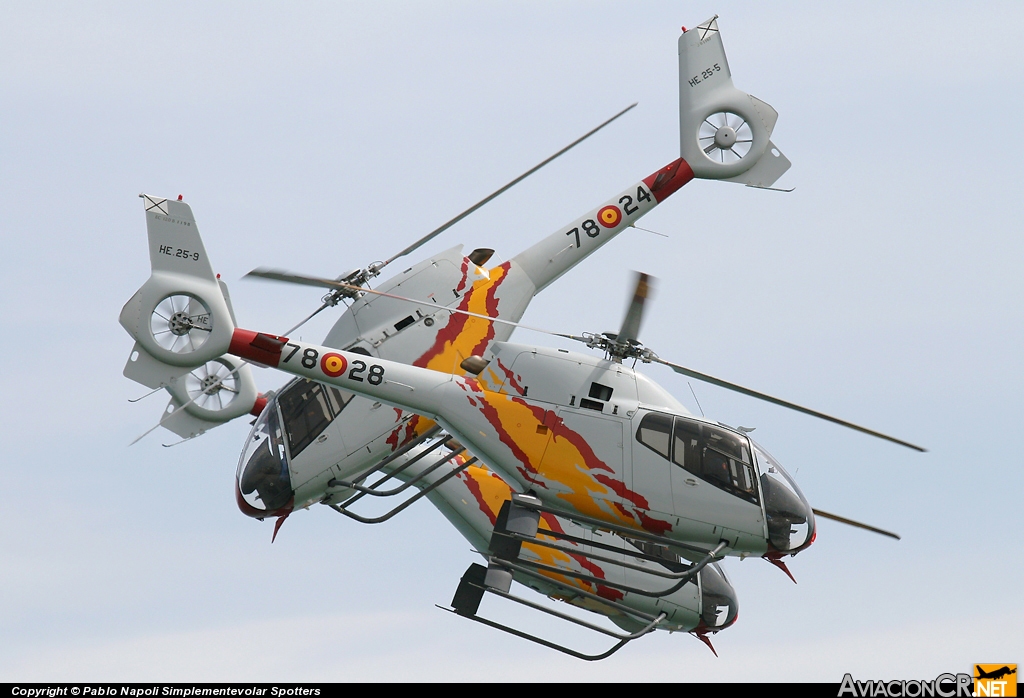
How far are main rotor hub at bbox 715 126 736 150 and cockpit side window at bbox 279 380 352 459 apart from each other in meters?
9.43

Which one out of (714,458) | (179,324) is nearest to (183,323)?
(179,324)

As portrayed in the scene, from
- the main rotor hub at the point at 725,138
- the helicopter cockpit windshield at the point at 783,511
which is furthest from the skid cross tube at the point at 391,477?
the main rotor hub at the point at 725,138

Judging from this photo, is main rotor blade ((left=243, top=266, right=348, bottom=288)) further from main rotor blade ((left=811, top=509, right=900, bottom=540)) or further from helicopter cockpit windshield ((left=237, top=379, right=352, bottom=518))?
main rotor blade ((left=811, top=509, right=900, bottom=540))

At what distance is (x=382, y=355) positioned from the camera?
83.1 feet

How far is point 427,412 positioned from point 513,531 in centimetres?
233

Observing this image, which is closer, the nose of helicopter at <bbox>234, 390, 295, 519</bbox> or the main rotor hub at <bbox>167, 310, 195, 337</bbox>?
the main rotor hub at <bbox>167, 310, 195, 337</bbox>

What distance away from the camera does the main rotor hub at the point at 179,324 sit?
2172 centimetres

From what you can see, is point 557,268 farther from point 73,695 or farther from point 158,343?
point 73,695

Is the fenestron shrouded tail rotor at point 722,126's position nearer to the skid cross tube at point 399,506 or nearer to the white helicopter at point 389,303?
the white helicopter at point 389,303

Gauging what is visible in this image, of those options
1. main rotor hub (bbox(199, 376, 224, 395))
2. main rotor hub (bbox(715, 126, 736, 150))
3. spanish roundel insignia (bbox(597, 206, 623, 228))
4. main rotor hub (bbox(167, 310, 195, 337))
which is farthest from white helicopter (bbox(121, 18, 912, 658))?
main rotor hub (bbox(715, 126, 736, 150))

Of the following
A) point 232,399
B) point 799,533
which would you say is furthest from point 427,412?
point 232,399

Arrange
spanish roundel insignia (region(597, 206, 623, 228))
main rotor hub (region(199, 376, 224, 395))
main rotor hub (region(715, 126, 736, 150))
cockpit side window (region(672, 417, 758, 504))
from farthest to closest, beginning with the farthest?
main rotor hub (region(199, 376, 224, 395)) < main rotor hub (region(715, 126, 736, 150)) < spanish roundel insignia (region(597, 206, 623, 228)) < cockpit side window (region(672, 417, 758, 504))

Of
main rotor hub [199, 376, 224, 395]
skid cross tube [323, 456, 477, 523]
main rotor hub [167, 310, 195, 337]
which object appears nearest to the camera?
main rotor hub [167, 310, 195, 337]

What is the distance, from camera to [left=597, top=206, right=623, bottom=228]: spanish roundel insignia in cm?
2736
